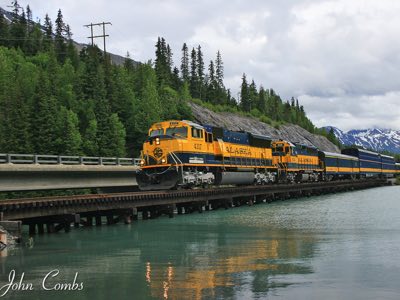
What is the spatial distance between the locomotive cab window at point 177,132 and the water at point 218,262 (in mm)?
8645

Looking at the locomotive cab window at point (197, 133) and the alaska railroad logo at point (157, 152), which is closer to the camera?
the alaska railroad logo at point (157, 152)

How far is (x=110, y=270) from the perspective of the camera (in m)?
19.6

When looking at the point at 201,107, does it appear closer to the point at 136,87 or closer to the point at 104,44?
the point at 136,87

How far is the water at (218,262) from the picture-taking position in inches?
639

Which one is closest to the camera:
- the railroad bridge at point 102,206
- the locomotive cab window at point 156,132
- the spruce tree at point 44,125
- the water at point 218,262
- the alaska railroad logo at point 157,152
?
the water at point 218,262

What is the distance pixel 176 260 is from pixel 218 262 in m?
1.86

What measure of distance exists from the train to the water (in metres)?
6.49

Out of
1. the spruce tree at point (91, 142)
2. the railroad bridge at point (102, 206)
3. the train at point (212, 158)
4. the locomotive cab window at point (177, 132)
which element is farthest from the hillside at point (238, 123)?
the locomotive cab window at point (177, 132)

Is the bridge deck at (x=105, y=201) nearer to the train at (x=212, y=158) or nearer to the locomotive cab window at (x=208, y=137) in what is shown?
the train at (x=212, y=158)

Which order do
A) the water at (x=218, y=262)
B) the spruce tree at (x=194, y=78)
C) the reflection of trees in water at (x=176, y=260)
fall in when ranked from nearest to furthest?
the water at (x=218, y=262), the reflection of trees in water at (x=176, y=260), the spruce tree at (x=194, y=78)

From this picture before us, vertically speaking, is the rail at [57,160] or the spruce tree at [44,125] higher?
the spruce tree at [44,125]

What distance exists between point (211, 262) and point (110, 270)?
13.7 feet

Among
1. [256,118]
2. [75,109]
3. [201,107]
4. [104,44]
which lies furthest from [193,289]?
[256,118]

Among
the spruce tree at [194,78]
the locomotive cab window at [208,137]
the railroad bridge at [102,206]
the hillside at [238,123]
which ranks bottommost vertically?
the railroad bridge at [102,206]
